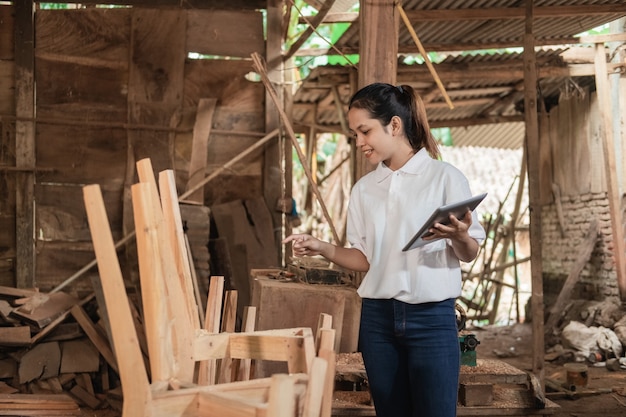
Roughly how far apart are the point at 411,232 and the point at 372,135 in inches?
15.2

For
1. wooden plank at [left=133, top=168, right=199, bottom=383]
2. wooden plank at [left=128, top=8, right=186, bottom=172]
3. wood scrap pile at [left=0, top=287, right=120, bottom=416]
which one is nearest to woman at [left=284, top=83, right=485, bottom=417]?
wooden plank at [left=133, top=168, right=199, bottom=383]

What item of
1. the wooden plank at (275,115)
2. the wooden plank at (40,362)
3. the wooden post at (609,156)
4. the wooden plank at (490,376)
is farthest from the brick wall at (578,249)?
the wooden plank at (40,362)

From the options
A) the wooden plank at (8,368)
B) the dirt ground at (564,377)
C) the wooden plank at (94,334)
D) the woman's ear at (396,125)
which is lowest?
the dirt ground at (564,377)

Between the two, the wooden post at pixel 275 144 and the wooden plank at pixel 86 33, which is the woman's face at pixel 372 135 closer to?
the wooden post at pixel 275 144

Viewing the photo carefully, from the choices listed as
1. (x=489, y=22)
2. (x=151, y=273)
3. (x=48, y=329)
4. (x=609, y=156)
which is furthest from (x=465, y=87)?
(x=151, y=273)

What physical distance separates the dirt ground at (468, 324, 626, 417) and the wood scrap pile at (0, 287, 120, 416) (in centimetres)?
399

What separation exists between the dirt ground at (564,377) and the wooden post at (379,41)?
3.67 meters

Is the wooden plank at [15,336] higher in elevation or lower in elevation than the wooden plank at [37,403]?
higher

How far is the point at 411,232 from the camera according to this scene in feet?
8.75

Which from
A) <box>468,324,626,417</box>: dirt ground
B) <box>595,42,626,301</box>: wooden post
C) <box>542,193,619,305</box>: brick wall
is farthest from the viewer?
<box>542,193,619,305</box>: brick wall

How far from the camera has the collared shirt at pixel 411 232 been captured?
261 centimetres

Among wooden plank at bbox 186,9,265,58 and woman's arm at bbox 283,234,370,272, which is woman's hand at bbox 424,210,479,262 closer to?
woman's arm at bbox 283,234,370,272

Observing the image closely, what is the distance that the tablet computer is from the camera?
2.36 m

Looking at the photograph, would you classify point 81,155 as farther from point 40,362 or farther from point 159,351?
point 159,351
